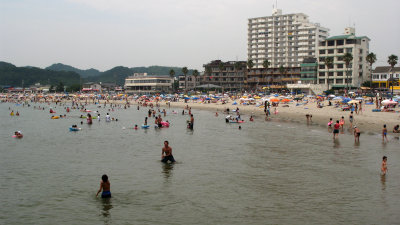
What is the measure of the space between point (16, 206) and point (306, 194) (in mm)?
12164

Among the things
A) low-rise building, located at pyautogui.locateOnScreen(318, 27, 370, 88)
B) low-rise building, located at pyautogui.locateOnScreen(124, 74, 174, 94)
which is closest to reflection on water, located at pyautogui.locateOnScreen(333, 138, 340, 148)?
low-rise building, located at pyautogui.locateOnScreen(318, 27, 370, 88)

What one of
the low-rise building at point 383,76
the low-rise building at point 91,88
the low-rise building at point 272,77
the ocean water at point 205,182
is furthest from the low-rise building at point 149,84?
the ocean water at point 205,182

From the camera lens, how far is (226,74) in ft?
451

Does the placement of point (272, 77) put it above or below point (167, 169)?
above

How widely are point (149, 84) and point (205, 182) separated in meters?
136

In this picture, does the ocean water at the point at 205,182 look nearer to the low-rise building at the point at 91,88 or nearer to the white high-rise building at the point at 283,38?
the white high-rise building at the point at 283,38

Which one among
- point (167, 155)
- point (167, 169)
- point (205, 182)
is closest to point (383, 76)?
point (167, 155)

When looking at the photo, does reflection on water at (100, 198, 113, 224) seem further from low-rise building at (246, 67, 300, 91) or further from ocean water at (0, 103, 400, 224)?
low-rise building at (246, 67, 300, 91)

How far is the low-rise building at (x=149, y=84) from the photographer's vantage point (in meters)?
151

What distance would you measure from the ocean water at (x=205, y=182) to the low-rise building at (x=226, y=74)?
341 ft

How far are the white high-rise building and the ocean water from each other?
100679mm

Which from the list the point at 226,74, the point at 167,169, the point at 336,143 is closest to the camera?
the point at 167,169

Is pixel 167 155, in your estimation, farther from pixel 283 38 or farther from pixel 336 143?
pixel 283 38

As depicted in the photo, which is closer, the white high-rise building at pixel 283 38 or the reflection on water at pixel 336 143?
the reflection on water at pixel 336 143
